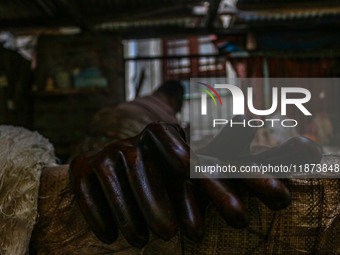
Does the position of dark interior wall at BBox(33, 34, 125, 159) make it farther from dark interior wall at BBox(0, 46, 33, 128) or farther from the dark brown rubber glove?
the dark brown rubber glove

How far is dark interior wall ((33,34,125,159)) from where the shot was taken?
12.9 feet

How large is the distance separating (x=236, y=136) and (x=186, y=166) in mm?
221

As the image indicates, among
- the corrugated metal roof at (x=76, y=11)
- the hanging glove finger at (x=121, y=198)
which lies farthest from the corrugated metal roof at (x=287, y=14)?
the hanging glove finger at (x=121, y=198)

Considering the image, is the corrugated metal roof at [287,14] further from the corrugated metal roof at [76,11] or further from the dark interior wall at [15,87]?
the dark interior wall at [15,87]

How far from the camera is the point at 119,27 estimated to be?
4.50m

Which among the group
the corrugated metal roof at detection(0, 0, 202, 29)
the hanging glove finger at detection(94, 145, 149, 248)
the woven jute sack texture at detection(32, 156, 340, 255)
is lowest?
the woven jute sack texture at detection(32, 156, 340, 255)

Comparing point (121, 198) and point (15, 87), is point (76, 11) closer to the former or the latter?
point (15, 87)

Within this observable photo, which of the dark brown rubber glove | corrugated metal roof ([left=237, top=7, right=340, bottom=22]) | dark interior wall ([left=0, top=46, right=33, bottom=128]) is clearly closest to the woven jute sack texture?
the dark brown rubber glove

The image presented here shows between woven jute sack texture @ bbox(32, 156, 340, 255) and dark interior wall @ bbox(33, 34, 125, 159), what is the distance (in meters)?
3.18

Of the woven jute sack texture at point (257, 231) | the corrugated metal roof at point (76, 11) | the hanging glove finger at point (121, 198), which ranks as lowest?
the woven jute sack texture at point (257, 231)

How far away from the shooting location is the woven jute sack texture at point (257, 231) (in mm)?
766

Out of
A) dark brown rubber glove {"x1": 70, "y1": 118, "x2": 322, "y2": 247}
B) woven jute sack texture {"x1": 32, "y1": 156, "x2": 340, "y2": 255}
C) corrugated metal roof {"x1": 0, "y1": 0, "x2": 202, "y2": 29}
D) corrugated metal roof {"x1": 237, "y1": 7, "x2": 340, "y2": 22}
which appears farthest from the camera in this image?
corrugated metal roof {"x1": 237, "y1": 7, "x2": 340, "y2": 22}

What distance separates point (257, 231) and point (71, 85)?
141 inches

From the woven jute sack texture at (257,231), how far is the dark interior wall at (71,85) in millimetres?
3181
